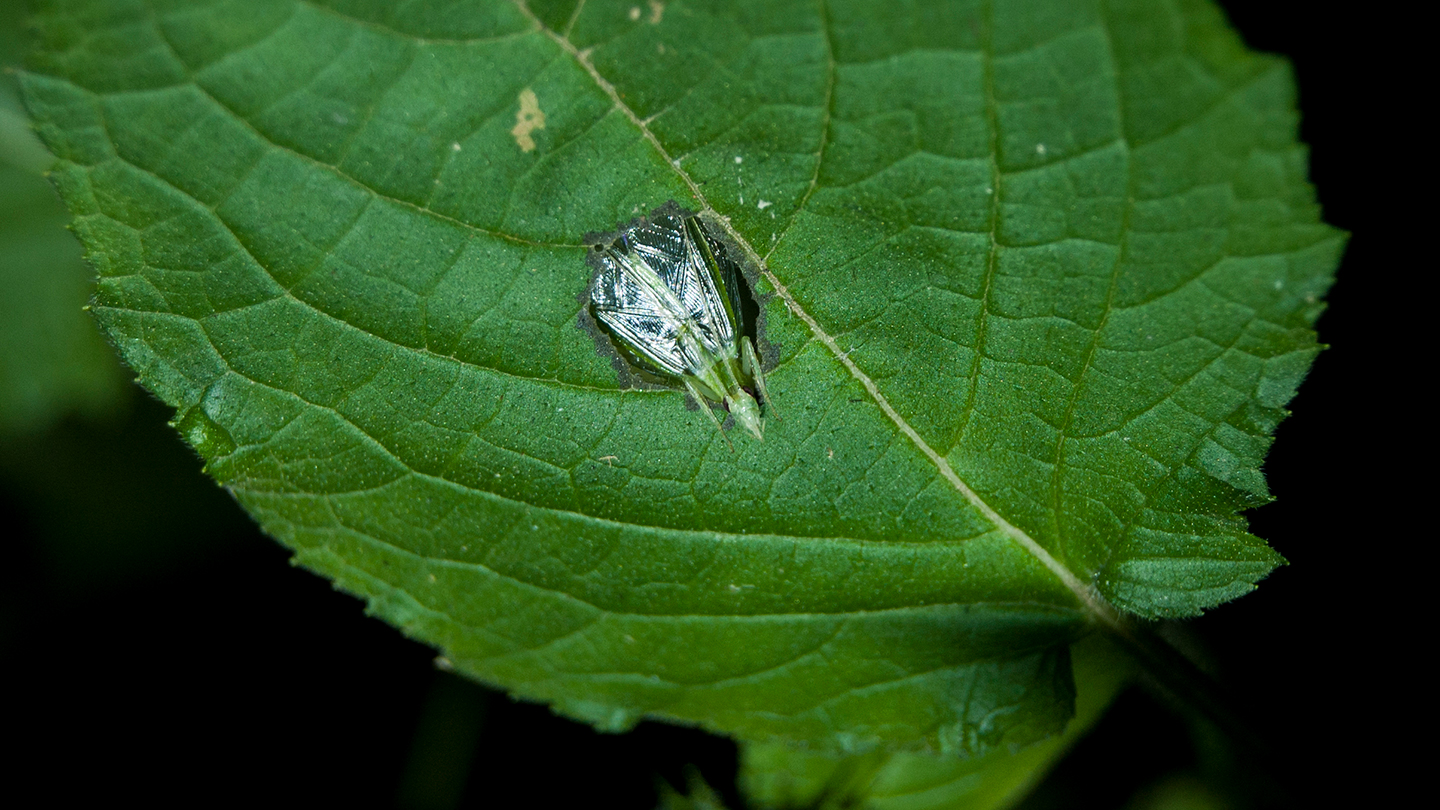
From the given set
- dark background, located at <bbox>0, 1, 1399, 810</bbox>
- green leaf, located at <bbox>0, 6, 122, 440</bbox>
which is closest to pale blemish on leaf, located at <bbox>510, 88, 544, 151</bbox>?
dark background, located at <bbox>0, 1, 1399, 810</bbox>

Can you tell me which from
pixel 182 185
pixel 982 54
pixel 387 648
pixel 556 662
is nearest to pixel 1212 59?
pixel 982 54

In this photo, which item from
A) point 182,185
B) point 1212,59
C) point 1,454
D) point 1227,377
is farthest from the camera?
point 1,454

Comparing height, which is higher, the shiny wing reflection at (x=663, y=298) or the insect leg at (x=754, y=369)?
the shiny wing reflection at (x=663, y=298)

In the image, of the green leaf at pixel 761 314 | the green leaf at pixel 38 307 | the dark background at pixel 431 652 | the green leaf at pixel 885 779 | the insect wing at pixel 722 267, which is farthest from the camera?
the green leaf at pixel 38 307

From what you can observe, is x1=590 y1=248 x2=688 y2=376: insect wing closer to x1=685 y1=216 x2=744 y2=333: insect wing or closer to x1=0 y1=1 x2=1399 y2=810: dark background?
x1=685 y1=216 x2=744 y2=333: insect wing

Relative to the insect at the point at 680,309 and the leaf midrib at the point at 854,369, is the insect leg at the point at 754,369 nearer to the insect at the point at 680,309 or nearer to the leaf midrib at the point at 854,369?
the insect at the point at 680,309

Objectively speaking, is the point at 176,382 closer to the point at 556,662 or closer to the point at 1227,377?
the point at 556,662

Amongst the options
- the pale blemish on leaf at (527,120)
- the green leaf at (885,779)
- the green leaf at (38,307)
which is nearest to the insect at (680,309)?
the pale blemish on leaf at (527,120)
